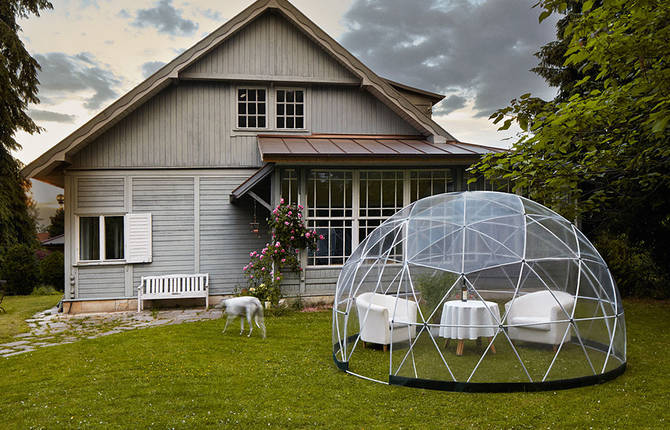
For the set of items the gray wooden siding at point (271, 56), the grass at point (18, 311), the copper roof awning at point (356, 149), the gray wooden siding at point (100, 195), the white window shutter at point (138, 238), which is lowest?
the grass at point (18, 311)

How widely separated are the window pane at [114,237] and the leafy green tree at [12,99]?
22.5ft

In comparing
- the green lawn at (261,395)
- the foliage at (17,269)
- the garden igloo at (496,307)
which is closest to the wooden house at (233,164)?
the green lawn at (261,395)

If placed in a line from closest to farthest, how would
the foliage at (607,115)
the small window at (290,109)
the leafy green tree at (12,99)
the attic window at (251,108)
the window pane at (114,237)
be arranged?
the foliage at (607,115)
the window pane at (114,237)
the attic window at (251,108)
the small window at (290,109)
the leafy green tree at (12,99)

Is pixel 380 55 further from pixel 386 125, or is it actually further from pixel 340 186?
pixel 340 186

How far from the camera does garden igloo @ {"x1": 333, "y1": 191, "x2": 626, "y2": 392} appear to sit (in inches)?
239

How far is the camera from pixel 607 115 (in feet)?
21.4

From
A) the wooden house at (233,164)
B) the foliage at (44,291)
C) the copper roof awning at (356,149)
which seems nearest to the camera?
the copper roof awning at (356,149)

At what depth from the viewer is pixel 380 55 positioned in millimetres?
18672

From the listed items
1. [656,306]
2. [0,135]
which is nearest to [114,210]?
[0,135]

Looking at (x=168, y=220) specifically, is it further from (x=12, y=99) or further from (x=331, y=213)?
(x=12, y=99)

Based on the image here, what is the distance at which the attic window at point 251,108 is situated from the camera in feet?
42.1

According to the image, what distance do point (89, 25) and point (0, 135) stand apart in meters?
7.19

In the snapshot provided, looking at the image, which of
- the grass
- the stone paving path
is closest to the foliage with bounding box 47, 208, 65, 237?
the grass

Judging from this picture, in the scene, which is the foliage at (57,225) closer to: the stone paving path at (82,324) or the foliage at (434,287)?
the stone paving path at (82,324)
